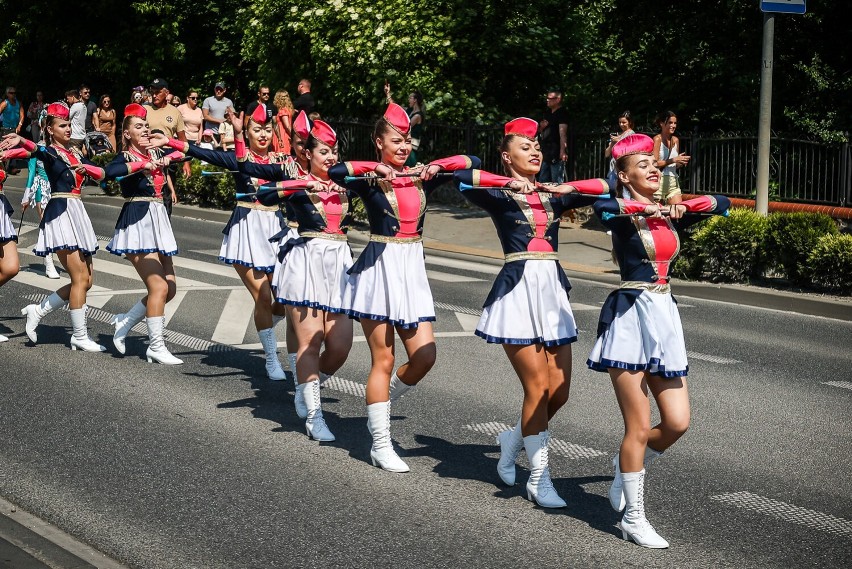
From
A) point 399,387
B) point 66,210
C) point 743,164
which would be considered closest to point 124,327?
point 66,210

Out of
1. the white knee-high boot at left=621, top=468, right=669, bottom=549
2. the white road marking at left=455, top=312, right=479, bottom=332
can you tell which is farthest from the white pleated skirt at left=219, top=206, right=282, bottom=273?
the white knee-high boot at left=621, top=468, right=669, bottom=549

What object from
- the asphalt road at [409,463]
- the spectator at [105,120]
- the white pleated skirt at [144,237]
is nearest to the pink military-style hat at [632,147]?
the asphalt road at [409,463]

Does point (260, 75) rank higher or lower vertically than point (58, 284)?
higher

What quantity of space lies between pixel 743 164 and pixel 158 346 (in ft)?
38.8

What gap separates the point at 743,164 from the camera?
64.1 ft

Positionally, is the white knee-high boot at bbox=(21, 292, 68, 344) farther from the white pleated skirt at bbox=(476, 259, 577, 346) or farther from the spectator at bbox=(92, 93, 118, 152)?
the spectator at bbox=(92, 93, 118, 152)

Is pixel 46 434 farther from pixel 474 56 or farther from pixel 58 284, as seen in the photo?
pixel 474 56

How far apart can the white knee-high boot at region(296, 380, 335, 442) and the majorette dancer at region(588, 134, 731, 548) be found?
2.28 m

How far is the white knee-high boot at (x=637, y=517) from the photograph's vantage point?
5.98 meters

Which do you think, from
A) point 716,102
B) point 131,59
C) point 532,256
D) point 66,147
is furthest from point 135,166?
point 131,59

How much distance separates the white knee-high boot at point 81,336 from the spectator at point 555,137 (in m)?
10.9

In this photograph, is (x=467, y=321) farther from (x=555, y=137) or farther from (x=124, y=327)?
(x=555, y=137)

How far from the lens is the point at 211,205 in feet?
82.9

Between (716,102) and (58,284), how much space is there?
500 inches
